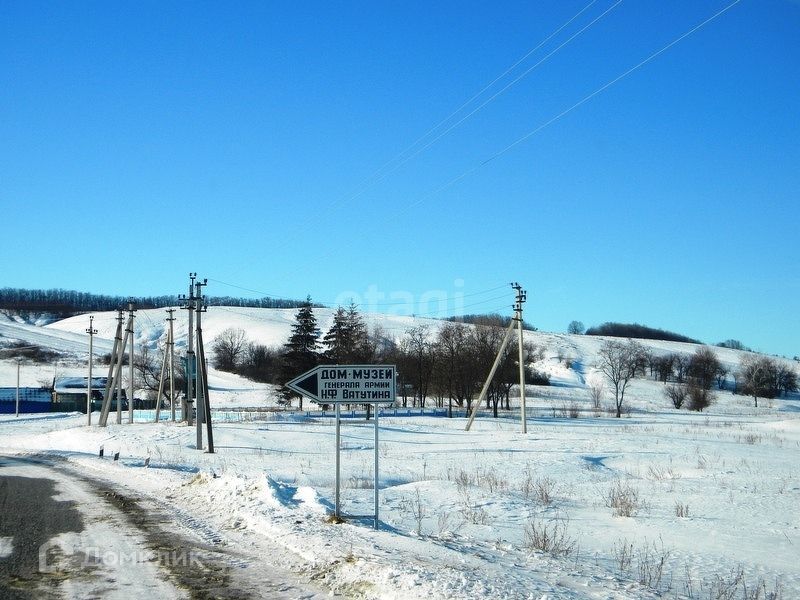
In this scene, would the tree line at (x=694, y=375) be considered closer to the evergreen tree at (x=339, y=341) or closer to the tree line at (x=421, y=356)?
the tree line at (x=421, y=356)

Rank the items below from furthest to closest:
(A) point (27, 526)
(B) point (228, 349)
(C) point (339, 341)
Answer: (B) point (228, 349)
(C) point (339, 341)
(A) point (27, 526)

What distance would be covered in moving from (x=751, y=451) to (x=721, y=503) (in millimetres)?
16496

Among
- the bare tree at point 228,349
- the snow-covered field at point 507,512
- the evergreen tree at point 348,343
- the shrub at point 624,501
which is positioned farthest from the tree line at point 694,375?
the shrub at point 624,501

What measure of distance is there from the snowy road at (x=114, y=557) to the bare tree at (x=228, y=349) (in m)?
119

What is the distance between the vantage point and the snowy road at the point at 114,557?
22.2 feet

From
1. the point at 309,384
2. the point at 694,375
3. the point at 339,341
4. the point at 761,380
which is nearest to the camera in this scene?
the point at 309,384

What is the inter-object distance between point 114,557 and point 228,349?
127 m

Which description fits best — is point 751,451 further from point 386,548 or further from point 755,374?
point 755,374

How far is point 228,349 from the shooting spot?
434ft

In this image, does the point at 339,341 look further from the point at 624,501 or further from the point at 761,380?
the point at 761,380

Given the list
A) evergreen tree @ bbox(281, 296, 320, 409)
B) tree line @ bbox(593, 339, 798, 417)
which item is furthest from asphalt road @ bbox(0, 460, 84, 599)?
tree line @ bbox(593, 339, 798, 417)

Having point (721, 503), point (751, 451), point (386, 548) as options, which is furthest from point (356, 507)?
point (751, 451)

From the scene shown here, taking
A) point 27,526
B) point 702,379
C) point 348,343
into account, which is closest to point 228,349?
point 348,343

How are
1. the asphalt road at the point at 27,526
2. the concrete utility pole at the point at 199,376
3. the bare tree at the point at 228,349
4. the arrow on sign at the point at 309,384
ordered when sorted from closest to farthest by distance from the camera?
the asphalt road at the point at 27,526, the arrow on sign at the point at 309,384, the concrete utility pole at the point at 199,376, the bare tree at the point at 228,349
